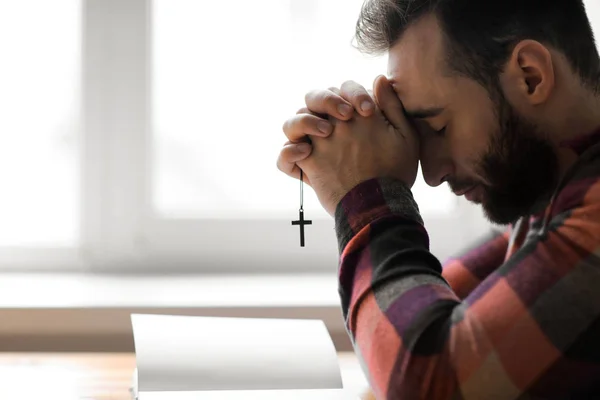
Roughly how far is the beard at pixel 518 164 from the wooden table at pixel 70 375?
0.37 metres

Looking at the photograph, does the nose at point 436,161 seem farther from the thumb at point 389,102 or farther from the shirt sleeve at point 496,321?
the shirt sleeve at point 496,321

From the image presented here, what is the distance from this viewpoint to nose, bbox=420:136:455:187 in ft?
3.66

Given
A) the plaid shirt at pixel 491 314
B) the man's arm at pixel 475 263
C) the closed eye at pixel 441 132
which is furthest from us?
the man's arm at pixel 475 263

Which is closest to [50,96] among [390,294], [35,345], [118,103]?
[118,103]

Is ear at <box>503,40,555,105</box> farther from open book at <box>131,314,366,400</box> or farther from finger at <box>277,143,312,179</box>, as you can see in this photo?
open book at <box>131,314,366,400</box>

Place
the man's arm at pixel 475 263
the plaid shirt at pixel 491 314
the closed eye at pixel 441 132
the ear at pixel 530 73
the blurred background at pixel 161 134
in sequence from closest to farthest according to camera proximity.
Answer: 1. the plaid shirt at pixel 491 314
2. the ear at pixel 530 73
3. the closed eye at pixel 441 132
4. the man's arm at pixel 475 263
5. the blurred background at pixel 161 134

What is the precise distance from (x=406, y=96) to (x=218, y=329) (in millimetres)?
428

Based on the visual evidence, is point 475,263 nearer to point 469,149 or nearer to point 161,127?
point 469,149

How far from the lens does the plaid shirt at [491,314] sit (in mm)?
858

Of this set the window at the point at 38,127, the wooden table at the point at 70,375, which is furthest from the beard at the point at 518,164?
the window at the point at 38,127

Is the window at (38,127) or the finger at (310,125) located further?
the window at (38,127)

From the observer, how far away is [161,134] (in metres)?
1.84

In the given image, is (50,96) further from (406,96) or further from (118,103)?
(406,96)

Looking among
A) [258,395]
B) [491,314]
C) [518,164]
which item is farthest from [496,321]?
[258,395]
